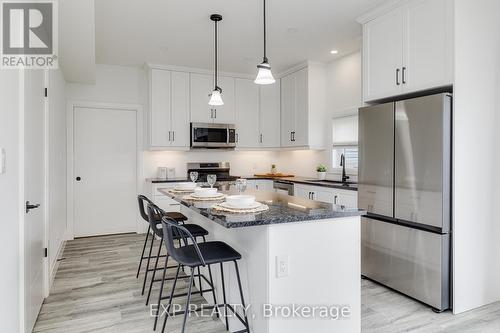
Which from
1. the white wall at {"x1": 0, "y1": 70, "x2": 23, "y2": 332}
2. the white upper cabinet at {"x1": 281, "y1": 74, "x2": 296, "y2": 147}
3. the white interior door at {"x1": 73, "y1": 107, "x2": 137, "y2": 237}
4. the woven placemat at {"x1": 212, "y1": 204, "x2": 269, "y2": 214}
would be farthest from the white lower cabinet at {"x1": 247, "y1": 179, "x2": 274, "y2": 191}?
the white wall at {"x1": 0, "y1": 70, "x2": 23, "y2": 332}

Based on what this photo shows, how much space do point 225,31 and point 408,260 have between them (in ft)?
10.3

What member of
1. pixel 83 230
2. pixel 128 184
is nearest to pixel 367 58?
pixel 128 184

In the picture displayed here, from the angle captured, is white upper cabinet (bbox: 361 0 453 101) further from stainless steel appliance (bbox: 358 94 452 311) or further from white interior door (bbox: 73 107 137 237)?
white interior door (bbox: 73 107 137 237)

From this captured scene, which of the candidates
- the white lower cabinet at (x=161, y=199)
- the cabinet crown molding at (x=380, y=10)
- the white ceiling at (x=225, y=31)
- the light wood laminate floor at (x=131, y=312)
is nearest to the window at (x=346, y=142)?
the white ceiling at (x=225, y=31)

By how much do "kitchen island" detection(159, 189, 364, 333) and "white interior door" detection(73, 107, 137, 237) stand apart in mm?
3644

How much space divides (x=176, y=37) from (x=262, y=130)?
2.42m

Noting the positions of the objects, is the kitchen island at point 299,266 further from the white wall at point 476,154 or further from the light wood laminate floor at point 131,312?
the white wall at point 476,154

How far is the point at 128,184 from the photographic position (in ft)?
18.0

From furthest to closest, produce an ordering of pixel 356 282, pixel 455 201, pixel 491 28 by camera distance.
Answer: pixel 491 28 < pixel 455 201 < pixel 356 282

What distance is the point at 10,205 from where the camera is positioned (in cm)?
183

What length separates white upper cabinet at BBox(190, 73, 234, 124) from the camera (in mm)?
5410

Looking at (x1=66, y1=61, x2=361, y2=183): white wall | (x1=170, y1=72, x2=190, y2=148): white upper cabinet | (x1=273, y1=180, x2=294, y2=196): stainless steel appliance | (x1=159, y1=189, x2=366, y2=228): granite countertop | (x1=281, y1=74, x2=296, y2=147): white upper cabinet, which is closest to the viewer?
(x1=159, y1=189, x2=366, y2=228): granite countertop

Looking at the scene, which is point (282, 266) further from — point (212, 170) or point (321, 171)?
point (212, 170)

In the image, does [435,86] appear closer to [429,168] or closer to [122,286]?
[429,168]
